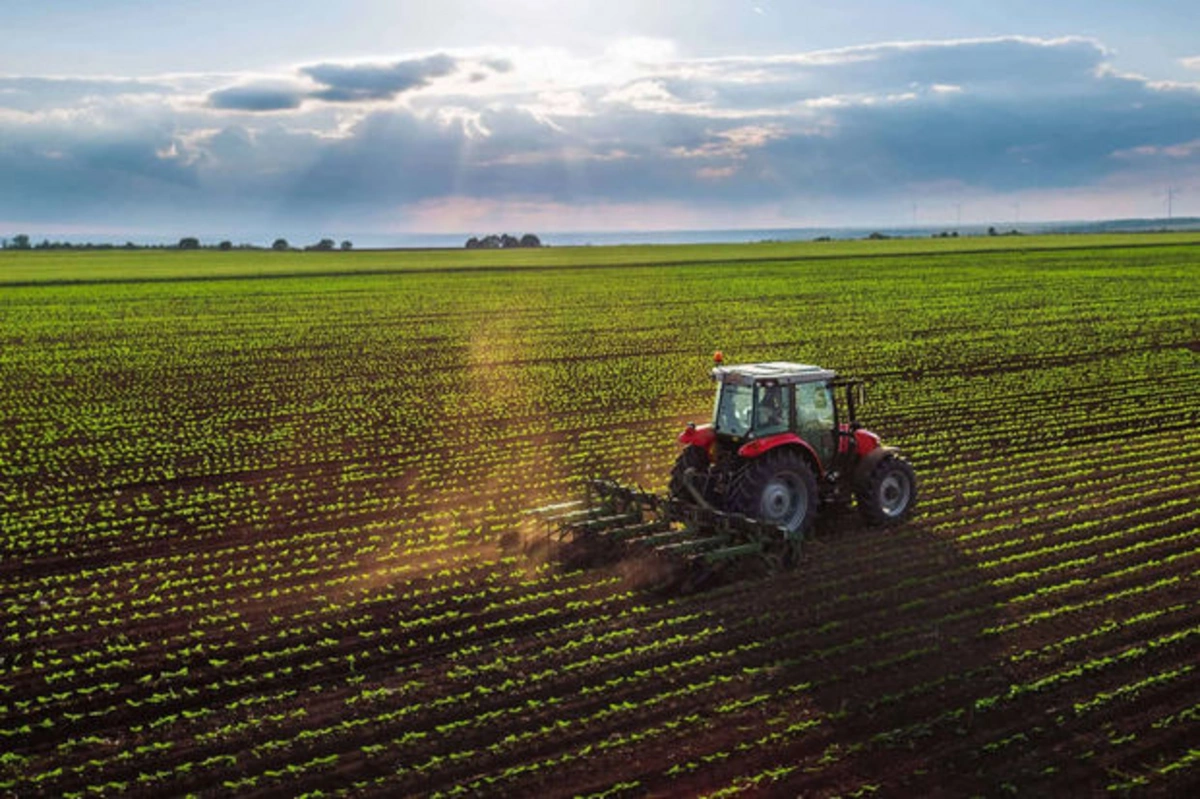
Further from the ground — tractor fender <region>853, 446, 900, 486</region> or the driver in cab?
the driver in cab

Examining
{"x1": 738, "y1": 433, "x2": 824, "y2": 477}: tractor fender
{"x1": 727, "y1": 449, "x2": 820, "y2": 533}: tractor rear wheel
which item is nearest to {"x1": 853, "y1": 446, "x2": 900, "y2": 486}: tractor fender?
{"x1": 738, "y1": 433, "x2": 824, "y2": 477}: tractor fender

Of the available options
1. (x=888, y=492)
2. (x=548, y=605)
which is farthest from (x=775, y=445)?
(x=548, y=605)

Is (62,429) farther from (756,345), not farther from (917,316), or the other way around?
(917,316)

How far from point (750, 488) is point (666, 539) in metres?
1.21

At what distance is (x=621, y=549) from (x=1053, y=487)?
7608 mm

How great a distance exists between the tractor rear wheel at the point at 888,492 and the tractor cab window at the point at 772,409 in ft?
5.09

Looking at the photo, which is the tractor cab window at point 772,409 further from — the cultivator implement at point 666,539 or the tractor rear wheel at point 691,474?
the cultivator implement at point 666,539

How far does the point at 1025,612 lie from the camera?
12.0 metres

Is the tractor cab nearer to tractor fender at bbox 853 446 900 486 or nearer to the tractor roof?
the tractor roof

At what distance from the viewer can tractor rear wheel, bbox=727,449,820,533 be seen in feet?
44.2

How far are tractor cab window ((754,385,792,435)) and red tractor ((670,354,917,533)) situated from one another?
1cm

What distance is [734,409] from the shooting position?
46.8 ft

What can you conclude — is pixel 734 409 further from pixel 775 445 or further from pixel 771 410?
pixel 775 445

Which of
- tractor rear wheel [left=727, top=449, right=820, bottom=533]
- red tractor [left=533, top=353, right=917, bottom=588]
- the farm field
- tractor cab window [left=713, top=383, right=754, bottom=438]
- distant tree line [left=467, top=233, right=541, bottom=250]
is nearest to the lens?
the farm field
